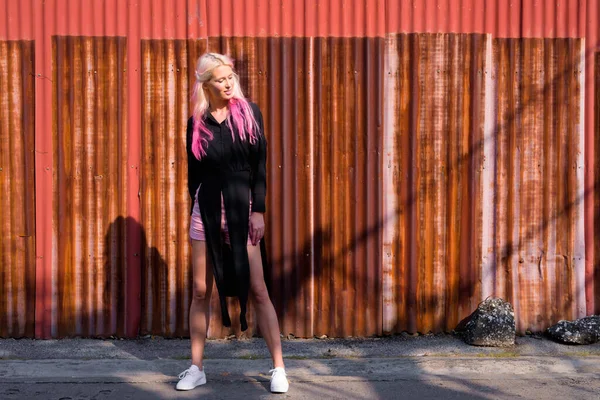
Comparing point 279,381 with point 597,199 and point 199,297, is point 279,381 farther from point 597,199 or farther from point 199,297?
point 597,199

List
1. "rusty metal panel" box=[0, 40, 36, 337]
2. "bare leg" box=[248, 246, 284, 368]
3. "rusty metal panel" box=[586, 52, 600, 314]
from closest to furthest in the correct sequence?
"bare leg" box=[248, 246, 284, 368], "rusty metal panel" box=[0, 40, 36, 337], "rusty metal panel" box=[586, 52, 600, 314]

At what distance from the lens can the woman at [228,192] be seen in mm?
Result: 5039

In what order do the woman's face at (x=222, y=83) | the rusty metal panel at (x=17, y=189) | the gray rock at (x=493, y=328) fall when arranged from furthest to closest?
the rusty metal panel at (x=17, y=189), the gray rock at (x=493, y=328), the woman's face at (x=222, y=83)

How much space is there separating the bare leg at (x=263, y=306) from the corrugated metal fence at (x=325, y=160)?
118 centimetres

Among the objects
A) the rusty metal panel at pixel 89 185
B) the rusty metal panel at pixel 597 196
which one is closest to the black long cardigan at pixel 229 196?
the rusty metal panel at pixel 89 185

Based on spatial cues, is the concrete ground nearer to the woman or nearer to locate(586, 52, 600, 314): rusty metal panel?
the woman

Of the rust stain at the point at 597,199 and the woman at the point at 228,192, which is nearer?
the woman at the point at 228,192

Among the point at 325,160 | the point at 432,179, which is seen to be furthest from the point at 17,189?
the point at 432,179

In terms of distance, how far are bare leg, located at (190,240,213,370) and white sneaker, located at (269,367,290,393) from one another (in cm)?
49

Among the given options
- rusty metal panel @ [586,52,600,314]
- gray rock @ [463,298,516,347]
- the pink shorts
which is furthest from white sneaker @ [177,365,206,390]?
rusty metal panel @ [586,52,600,314]

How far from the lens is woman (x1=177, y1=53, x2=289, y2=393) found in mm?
5039

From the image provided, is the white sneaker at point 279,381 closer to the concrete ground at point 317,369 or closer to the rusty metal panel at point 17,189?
the concrete ground at point 317,369

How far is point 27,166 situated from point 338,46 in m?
2.47

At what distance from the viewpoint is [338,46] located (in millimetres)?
6270
